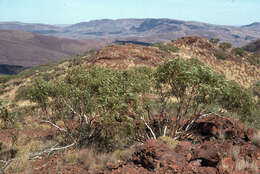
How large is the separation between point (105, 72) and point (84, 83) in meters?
1.33

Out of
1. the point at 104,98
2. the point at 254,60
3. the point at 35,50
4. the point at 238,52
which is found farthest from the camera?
the point at 35,50

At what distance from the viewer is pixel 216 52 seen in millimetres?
41438

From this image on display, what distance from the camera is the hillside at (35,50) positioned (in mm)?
129250

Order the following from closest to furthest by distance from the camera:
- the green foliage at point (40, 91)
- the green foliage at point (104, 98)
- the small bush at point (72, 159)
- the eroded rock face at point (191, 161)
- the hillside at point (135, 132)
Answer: the eroded rock face at point (191, 161)
the hillside at point (135, 132)
the small bush at point (72, 159)
the green foliage at point (104, 98)
the green foliage at point (40, 91)

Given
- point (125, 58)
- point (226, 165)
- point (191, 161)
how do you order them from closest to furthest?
point (226, 165), point (191, 161), point (125, 58)

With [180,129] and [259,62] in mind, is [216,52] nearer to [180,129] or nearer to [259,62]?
[259,62]

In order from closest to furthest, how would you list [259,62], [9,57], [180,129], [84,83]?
[84,83] → [180,129] → [259,62] → [9,57]

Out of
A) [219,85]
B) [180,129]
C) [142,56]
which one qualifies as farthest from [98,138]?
[142,56]

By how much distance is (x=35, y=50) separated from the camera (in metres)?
152

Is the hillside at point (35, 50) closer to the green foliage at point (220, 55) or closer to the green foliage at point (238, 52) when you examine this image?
the green foliage at point (220, 55)

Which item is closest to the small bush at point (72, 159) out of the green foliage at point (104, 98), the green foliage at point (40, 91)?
the green foliage at point (104, 98)

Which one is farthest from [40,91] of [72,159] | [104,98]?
[72,159]

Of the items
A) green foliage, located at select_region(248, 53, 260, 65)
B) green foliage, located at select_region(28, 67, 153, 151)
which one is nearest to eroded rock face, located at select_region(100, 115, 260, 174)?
green foliage, located at select_region(28, 67, 153, 151)

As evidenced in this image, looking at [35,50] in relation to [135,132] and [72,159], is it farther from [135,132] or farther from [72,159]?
[72,159]
